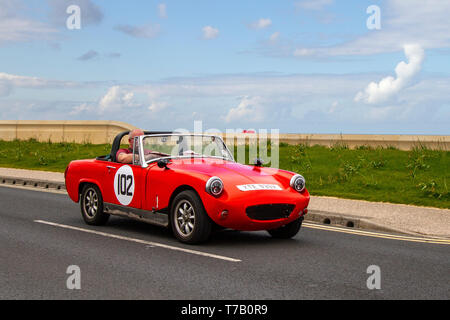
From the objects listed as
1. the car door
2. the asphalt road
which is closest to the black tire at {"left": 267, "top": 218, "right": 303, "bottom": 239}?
the asphalt road

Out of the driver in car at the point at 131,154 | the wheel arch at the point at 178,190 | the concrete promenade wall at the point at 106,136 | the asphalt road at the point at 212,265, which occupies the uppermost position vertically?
the concrete promenade wall at the point at 106,136

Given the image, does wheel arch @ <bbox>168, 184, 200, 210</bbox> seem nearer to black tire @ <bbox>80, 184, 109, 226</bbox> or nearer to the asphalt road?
the asphalt road

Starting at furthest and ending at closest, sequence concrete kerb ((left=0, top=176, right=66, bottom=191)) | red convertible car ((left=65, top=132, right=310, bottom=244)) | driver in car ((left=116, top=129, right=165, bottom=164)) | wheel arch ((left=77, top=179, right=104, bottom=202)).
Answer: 1. concrete kerb ((left=0, top=176, right=66, bottom=191))
2. wheel arch ((left=77, top=179, right=104, bottom=202))
3. driver in car ((left=116, top=129, right=165, bottom=164))
4. red convertible car ((left=65, top=132, right=310, bottom=244))

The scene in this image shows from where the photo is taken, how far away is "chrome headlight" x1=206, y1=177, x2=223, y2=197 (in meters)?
8.12

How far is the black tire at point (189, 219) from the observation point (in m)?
8.24

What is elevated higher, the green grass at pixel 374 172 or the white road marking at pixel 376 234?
the green grass at pixel 374 172

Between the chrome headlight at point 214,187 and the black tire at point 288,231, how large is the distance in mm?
1625

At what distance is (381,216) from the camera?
1187cm

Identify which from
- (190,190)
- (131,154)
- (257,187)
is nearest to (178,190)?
(190,190)

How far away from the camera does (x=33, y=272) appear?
6957mm

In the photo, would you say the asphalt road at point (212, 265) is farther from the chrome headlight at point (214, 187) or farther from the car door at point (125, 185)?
A: the chrome headlight at point (214, 187)

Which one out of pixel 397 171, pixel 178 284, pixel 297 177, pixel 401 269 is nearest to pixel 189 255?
pixel 178 284

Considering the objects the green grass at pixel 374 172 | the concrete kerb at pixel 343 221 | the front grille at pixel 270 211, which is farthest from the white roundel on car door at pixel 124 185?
Answer: the green grass at pixel 374 172
